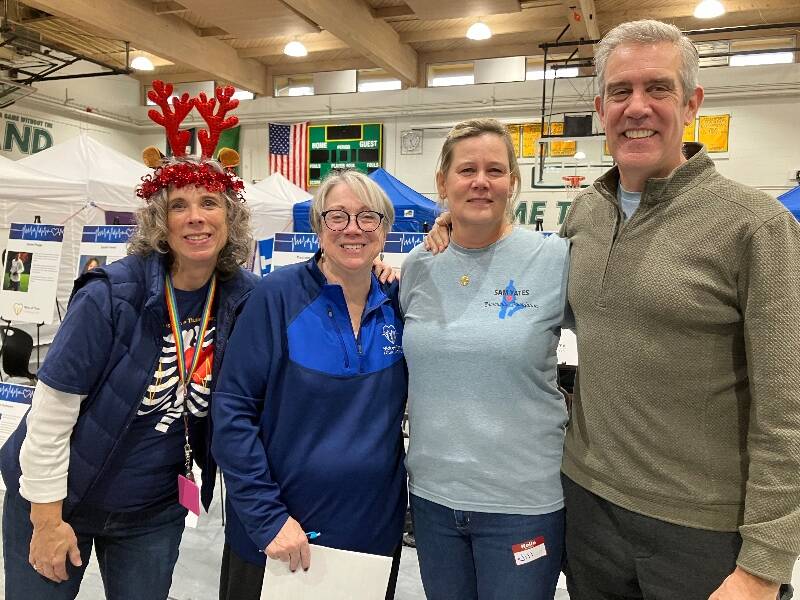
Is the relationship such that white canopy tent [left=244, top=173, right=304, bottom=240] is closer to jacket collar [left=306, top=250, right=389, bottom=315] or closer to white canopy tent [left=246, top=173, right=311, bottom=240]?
white canopy tent [left=246, top=173, right=311, bottom=240]

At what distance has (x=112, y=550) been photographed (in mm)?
1605

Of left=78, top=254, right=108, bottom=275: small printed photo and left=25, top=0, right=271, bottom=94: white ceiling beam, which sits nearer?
left=78, top=254, right=108, bottom=275: small printed photo

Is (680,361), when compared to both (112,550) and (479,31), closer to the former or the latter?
(112,550)

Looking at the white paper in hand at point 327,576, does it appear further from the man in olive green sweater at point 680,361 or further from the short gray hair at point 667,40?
the short gray hair at point 667,40

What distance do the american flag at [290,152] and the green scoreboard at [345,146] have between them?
4.9 inches

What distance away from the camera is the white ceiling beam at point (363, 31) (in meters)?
6.26

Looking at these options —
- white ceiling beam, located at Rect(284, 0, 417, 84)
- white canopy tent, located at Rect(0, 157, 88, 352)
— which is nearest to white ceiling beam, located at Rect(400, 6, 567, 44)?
white ceiling beam, located at Rect(284, 0, 417, 84)

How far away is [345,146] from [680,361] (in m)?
10.0

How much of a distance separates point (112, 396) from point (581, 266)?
1.13 meters

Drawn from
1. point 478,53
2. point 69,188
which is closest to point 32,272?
point 69,188

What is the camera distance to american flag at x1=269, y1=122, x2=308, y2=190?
1077 cm

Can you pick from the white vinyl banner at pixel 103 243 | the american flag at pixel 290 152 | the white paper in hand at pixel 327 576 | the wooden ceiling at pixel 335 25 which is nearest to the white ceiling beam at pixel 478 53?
the wooden ceiling at pixel 335 25

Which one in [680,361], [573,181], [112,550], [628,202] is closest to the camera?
[680,361]

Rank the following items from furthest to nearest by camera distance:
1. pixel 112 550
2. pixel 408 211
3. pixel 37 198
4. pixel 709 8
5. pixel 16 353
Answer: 1. pixel 408 211
2. pixel 709 8
3. pixel 37 198
4. pixel 16 353
5. pixel 112 550
